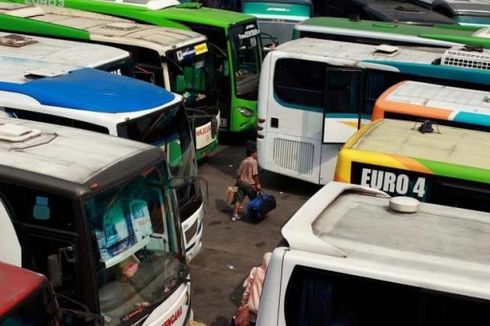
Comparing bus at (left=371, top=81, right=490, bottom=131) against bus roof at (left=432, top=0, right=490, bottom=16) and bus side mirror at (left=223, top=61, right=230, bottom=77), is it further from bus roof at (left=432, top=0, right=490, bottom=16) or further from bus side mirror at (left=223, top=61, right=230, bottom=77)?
bus roof at (left=432, top=0, right=490, bottom=16)

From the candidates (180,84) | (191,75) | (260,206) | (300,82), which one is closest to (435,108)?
(260,206)

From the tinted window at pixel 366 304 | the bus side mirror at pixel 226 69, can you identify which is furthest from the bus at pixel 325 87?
the tinted window at pixel 366 304

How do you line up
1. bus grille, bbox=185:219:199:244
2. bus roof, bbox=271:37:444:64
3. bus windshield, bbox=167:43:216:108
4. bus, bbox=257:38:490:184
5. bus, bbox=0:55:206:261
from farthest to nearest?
bus windshield, bbox=167:43:216:108
bus roof, bbox=271:37:444:64
bus, bbox=257:38:490:184
bus grille, bbox=185:219:199:244
bus, bbox=0:55:206:261

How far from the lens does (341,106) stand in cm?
1240

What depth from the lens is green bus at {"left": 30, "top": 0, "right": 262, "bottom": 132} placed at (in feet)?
48.4

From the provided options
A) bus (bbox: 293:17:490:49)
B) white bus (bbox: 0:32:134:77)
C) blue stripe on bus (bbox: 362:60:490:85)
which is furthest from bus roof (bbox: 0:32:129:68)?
bus (bbox: 293:17:490:49)

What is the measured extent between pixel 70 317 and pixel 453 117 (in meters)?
4.88

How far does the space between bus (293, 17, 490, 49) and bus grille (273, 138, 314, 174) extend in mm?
2868

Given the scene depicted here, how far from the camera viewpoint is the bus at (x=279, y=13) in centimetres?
1861

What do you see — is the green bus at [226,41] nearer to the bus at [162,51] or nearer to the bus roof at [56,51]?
the bus at [162,51]

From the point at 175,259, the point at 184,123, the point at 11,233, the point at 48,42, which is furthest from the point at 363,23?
the point at 11,233

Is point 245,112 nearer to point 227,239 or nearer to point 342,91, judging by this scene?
point 342,91

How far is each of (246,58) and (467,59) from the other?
184 inches

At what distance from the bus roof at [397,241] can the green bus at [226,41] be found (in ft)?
29.7
